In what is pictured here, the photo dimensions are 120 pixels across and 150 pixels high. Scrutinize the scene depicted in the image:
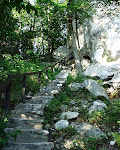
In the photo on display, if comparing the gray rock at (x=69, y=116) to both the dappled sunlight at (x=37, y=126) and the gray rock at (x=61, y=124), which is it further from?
the dappled sunlight at (x=37, y=126)

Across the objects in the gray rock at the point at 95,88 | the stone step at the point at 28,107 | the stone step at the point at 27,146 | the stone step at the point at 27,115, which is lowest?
the stone step at the point at 27,146

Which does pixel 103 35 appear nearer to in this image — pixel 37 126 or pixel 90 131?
pixel 90 131

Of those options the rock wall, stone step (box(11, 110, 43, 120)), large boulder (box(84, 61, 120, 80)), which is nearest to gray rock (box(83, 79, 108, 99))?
large boulder (box(84, 61, 120, 80))

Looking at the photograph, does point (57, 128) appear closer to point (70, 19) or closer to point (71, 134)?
point (71, 134)

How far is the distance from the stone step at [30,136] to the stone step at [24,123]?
0.84ft

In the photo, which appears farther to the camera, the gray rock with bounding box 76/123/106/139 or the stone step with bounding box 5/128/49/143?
the gray rock with bounding box 76/123/106/139

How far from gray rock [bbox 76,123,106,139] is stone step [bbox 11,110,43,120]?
1.35 meters

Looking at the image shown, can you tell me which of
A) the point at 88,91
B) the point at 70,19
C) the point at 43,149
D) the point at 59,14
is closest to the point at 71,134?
the point at 43,149

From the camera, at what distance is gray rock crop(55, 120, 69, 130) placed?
4299mm

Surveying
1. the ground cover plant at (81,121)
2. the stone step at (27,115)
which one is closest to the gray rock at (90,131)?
the ground cover plant at (81,121)

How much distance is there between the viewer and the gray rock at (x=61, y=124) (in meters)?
4.30

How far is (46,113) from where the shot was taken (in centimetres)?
495

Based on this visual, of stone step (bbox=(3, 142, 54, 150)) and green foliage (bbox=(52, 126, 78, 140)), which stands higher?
stone step (bbox=(3, 142, 54, 150))

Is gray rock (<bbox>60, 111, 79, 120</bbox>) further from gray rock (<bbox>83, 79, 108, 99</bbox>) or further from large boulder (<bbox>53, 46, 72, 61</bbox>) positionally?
large boulder (<bbox>53, 46, 72, 61</bbox>)
